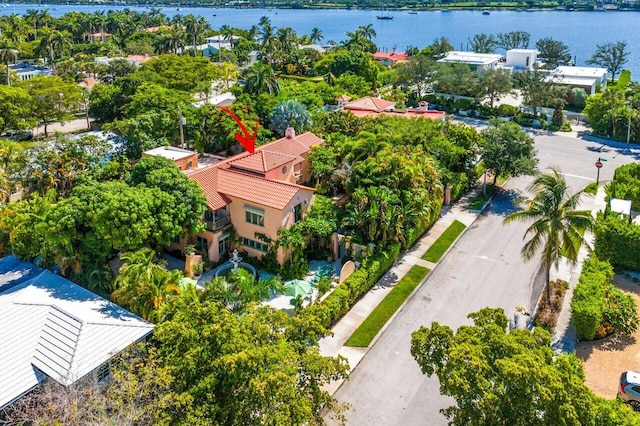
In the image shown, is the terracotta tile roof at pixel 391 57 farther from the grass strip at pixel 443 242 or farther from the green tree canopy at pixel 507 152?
the grass strip at pixel 443 242

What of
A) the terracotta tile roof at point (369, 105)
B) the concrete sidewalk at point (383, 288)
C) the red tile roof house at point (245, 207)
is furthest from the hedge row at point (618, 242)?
the terracotta tile roof at point (369, 105)

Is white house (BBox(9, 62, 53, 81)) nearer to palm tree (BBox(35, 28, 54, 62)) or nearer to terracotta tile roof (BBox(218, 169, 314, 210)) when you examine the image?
palm tree (BBox(35, 28, 54, 62))

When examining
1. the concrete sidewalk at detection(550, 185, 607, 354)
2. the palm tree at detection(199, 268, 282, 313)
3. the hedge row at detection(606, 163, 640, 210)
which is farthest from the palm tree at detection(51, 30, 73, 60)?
the concrete sidewalk at detection(550, 185, 607, 354)

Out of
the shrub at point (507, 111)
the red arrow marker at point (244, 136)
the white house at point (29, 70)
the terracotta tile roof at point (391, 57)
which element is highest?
the terracotta tile roof at point (391, 57)

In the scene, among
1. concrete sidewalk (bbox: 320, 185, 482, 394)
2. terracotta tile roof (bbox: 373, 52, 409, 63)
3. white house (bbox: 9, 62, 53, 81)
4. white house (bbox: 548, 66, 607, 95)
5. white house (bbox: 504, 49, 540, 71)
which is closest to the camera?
concrete sidewalk (bbox: 320, 185, 482, 394)

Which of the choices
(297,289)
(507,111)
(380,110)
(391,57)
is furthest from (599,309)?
(391,57)
